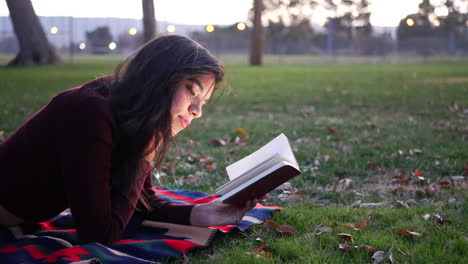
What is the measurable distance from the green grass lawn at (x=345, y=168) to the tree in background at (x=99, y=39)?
28.2 metres

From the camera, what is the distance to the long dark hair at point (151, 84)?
81.9 inches

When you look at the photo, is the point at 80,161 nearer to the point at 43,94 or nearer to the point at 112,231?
the point at 112,231

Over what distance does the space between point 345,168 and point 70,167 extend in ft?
9.26

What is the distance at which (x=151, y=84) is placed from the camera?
2.07 metres

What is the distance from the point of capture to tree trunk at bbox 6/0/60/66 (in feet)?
61.9

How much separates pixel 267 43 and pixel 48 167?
45.8 metres

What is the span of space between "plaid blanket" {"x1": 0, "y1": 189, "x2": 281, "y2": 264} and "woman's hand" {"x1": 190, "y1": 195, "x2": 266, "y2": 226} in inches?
2.1

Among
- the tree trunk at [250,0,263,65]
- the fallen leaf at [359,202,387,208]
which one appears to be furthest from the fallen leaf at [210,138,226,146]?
the tree trunk at [250,0,263,65]

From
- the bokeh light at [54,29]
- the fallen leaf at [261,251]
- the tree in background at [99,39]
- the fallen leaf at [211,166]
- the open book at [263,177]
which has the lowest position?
the fallen leaf at [211,166]

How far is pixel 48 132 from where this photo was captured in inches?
83.1

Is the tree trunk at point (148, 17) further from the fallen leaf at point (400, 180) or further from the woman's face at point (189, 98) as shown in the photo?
the woman's face at point (189, 98)

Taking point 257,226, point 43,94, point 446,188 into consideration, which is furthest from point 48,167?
point 43,94

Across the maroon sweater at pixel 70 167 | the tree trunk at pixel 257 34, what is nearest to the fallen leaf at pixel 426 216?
the maroon sweater at pixel 70 167

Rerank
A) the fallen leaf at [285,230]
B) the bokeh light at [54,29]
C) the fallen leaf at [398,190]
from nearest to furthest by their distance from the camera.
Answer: the fallen leaf at [285,230] → the fallen leaf at [398,190] → the bokeh light at [54,29]
